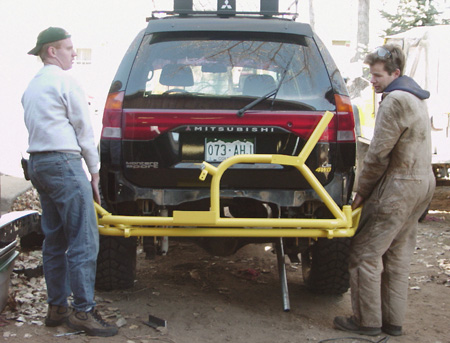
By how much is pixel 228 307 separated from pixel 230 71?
6.00 ft

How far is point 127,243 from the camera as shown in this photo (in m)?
4.56

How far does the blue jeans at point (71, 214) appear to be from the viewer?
3.79 metres

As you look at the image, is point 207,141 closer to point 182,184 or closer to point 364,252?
point 182,184

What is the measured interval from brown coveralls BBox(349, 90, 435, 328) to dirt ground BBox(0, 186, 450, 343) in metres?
0.30

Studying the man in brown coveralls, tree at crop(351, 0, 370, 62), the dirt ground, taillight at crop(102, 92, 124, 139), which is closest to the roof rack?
taillight at crop(102, 92, 124, 139)

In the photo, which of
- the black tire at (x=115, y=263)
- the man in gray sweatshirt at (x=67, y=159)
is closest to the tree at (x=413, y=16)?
the black tire at (x=115, y=263)

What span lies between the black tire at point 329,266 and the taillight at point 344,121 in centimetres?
82

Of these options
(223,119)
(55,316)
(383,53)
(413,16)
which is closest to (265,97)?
(223,119)

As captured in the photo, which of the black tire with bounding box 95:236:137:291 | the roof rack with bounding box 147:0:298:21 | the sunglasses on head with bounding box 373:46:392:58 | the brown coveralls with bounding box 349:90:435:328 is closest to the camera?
the brown coveralls with bounding box 349:90:435:328

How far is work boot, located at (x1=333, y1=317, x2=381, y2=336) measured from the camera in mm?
4047

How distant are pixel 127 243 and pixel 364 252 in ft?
5.78

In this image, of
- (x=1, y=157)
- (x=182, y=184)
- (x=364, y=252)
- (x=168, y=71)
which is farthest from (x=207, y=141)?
(x=1, y=157)

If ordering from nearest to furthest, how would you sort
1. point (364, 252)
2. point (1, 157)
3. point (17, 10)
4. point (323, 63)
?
point (364, 252) < point (323, 63) < point (1, 157) < point (17, 10)

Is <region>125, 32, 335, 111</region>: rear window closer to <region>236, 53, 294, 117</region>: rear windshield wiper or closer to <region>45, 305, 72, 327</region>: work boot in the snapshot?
<region>236, 53, 294, 117</region>: rear windshield wiper
